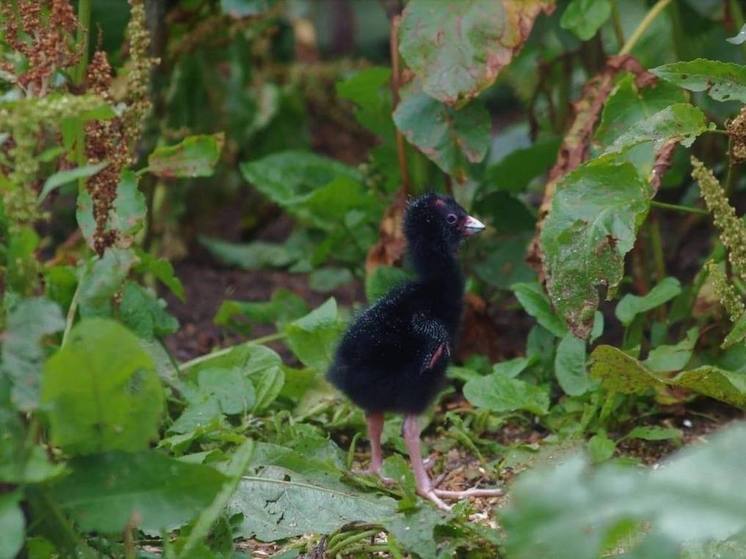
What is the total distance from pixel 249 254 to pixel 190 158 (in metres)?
1.97

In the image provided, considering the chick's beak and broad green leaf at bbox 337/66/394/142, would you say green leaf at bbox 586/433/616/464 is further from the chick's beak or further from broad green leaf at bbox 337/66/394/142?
broad green leaf at bbox 337/66/394/142

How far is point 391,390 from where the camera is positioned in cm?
355

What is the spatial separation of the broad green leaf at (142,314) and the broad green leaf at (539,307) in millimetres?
1083

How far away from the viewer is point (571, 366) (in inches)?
156

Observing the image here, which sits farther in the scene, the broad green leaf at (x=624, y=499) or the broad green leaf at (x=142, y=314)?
the broad green leaf at (x=142, y=314)

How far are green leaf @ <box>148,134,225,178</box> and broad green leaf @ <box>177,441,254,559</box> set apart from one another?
1.11 metres

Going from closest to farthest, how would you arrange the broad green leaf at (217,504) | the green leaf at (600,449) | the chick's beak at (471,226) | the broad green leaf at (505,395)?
the broad green leaf at (217,504), the green leaf at (600,449), the chick's beak at (471,226), the broad green leaf at (505,395)

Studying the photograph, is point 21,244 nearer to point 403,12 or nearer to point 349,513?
point 349,513

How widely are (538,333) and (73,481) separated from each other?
1971 mm

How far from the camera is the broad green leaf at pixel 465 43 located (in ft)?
13.0

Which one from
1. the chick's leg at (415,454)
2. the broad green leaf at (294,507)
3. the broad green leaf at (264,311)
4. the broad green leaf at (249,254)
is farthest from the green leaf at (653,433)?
the broad green leaf at (249,254)

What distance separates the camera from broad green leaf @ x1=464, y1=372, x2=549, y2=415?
3861 millimetres

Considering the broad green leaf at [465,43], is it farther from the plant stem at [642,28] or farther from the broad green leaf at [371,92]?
the broad green leaf at [371,92]

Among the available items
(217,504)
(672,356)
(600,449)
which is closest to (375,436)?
(600,449)
